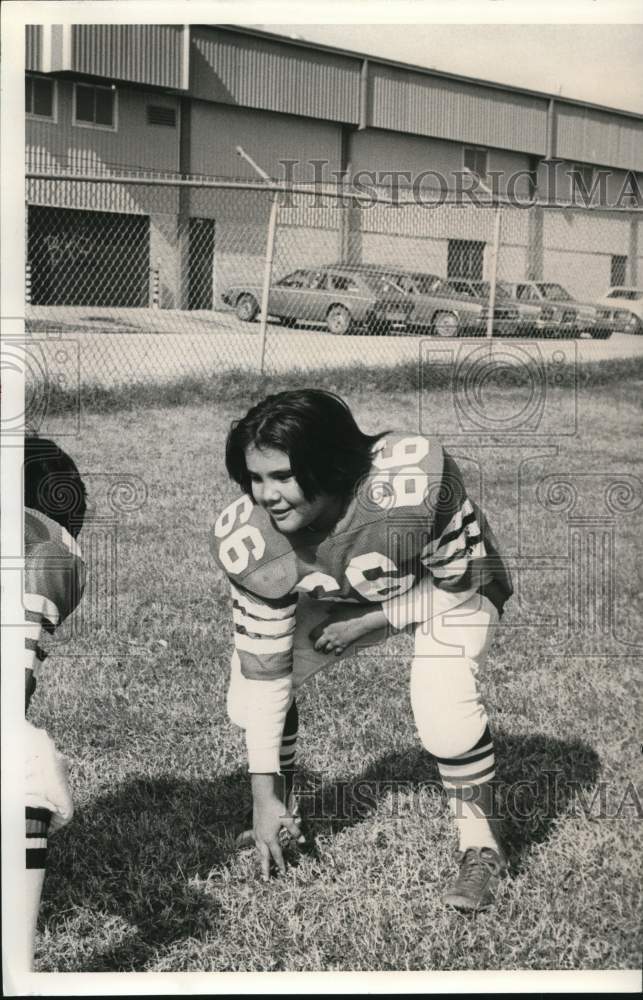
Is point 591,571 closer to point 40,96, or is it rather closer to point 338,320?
point 338,320

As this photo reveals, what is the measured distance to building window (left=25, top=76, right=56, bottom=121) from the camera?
8.45 feet

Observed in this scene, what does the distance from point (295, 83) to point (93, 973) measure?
2.68 m

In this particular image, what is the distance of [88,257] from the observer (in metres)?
3.82

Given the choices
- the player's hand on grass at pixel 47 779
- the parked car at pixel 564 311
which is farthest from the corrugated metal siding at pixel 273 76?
the player's hand on grass at pixel 47 779

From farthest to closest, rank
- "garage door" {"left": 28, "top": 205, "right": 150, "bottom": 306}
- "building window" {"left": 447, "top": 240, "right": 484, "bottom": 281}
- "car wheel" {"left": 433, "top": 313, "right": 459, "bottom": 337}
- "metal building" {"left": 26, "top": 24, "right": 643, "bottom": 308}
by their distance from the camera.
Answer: "building window" {"left": 447, "top": 240, "right": 484, "bottom": 281}, "car wheel" {"left": 433, "top": 313, "right": 459, "bottom": 337}, "garage door" {"left": 28, "top": 205, "right": 150, "bottom": 306}, "metal building" {"left": 26, "top": 24, "right": 643, "bottom": 308}

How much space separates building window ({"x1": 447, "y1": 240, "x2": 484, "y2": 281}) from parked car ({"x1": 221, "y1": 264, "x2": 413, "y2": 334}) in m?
0.42

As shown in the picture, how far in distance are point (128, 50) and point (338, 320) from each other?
1.18 meters

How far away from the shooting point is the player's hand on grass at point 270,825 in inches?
90.6

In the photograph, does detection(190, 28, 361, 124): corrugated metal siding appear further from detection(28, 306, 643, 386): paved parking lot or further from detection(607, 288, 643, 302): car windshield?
detection(607, 288, 643, 302): car windshield

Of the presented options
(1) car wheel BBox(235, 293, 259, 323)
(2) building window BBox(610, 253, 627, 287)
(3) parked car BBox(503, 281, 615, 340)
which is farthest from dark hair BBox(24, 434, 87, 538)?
(2) building window BBox(610, 253, 627, 287)

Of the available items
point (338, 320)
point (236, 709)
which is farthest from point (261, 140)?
point (236, 709)

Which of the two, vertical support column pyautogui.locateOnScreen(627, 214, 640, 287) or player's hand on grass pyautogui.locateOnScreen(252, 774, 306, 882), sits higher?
vertical support column pyautogui.locateOnScreen(627, 214, 640, 287)

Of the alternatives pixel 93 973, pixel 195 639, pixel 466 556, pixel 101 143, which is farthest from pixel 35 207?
pixel 93 973

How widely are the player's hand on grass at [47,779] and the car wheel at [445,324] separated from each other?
199 centimetres
